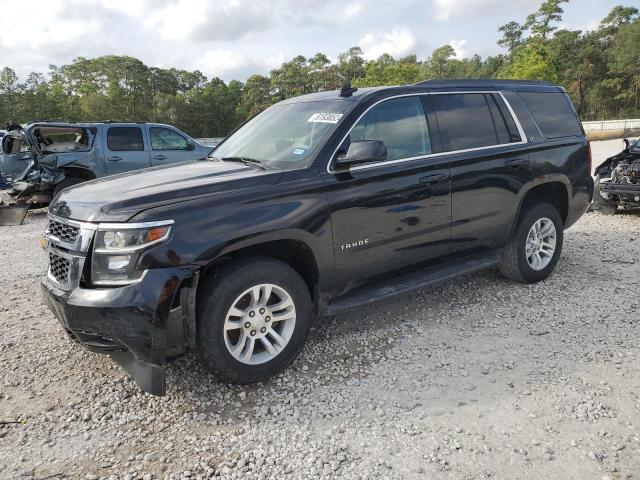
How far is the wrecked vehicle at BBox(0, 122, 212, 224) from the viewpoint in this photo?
955 cm

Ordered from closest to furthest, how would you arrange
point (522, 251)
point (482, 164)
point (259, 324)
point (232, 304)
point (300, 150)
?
1. point (232, 304)
2. point (259, 324)
3. point (300, 150)
4. point (482, 164)
5. point (522, 251)

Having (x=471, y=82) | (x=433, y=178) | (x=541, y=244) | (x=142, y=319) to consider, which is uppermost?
(x=471, y=82)

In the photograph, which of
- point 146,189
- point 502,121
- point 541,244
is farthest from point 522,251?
point 146,189

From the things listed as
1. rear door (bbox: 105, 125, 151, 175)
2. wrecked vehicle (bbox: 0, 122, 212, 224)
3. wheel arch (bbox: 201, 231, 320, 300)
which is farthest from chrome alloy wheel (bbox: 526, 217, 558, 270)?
rear door (bbox: 105, 125, 151, 175)

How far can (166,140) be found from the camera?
1105 cm

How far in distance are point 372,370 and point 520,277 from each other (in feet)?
7.32

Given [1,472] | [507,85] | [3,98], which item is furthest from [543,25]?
[1,472]

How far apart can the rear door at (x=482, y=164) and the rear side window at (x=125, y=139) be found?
8113 mm

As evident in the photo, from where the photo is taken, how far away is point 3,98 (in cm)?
5253

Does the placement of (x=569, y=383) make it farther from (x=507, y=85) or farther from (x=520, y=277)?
(x=507, y=85)

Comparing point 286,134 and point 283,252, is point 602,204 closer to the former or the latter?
point 286,134

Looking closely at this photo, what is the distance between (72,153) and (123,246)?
8.26m

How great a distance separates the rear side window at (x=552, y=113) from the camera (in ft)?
16.3

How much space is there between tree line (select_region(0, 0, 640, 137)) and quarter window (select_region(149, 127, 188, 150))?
5120 cm
